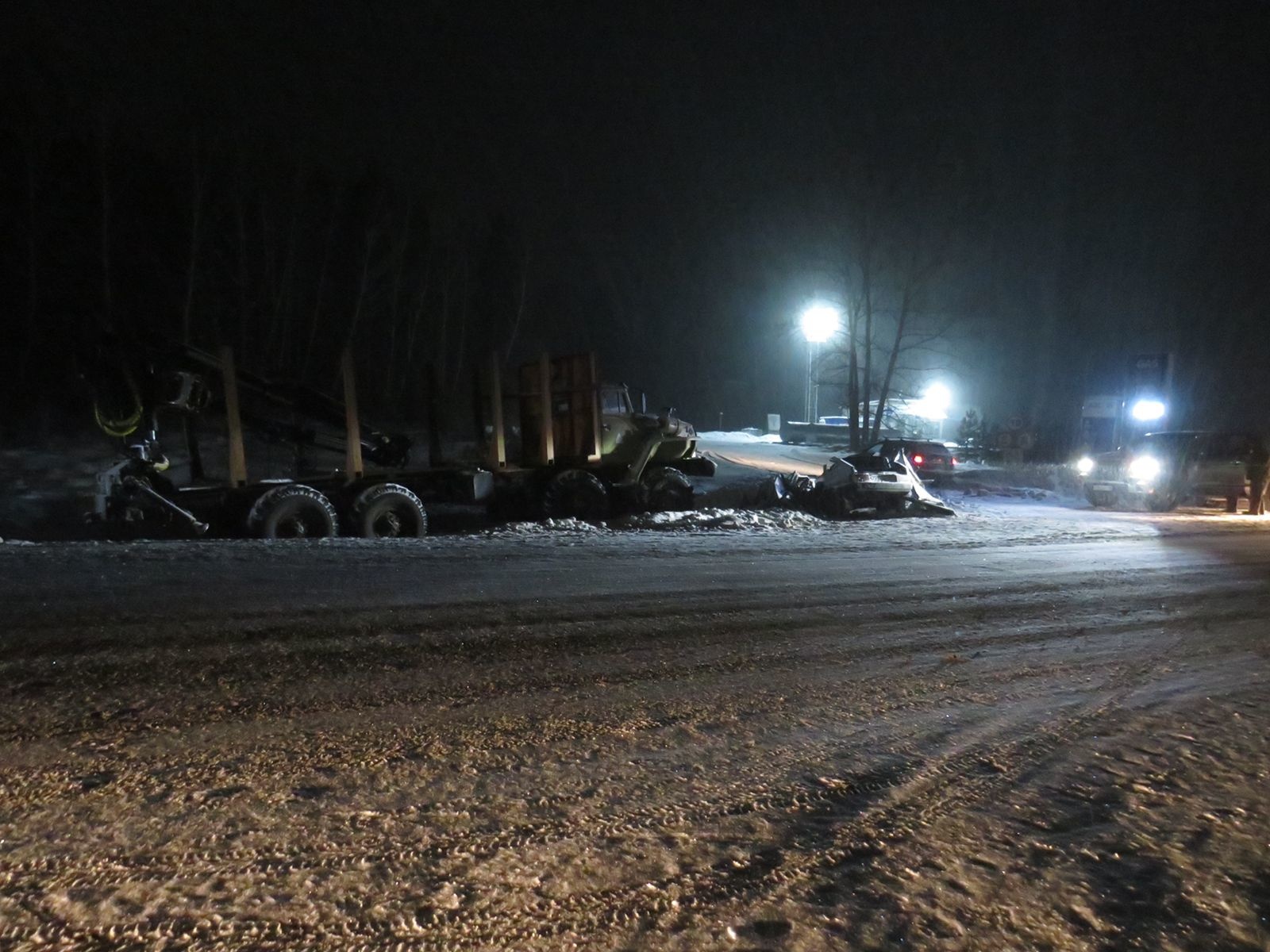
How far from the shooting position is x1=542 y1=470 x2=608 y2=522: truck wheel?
17.0 m

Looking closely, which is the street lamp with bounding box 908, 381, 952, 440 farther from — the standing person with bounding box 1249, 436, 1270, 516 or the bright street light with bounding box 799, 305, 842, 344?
the standing person with bounding box 1249, 436, 1270, 516

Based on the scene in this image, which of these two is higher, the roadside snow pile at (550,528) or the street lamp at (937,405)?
the street lamp at (937,405)

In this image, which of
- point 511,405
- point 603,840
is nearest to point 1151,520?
point 511,405

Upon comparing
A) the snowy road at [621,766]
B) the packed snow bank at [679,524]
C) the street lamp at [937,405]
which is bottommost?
the snowy road at [621,766]

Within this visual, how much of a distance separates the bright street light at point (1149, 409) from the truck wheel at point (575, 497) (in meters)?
23.9

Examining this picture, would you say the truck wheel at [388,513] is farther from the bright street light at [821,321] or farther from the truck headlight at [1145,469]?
the bright street light at [821,321]

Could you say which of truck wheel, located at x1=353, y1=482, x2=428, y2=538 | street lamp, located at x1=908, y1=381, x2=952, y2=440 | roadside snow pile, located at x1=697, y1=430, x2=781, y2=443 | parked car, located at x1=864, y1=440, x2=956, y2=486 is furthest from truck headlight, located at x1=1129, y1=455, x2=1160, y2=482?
street lamp, located at x1=908, y1=381, x2=952, y2=440

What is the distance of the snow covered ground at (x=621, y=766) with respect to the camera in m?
3.34

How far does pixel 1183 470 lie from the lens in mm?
20641

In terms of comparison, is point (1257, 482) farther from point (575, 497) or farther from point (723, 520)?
point (575, 497)

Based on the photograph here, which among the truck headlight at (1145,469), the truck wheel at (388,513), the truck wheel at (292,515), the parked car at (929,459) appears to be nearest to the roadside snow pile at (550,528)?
the truck wheel at (388,513)

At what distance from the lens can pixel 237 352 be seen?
36.1m

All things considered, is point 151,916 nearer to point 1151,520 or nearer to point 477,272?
point 1151,520

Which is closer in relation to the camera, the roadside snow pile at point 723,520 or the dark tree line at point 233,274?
the roadside snow pile at point 723,520
